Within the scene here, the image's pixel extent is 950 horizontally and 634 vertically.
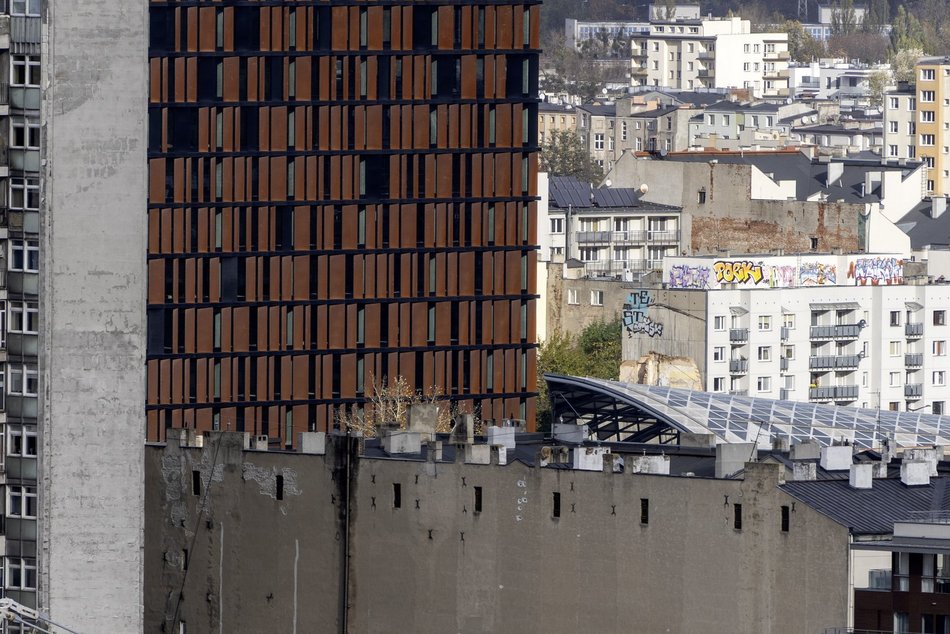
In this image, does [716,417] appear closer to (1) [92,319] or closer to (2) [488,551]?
(2) [488,551]

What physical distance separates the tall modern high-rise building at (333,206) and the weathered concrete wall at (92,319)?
46809 mm

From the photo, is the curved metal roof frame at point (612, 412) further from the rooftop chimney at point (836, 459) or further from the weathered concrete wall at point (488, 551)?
the rooftop chimney at point (836, 459)

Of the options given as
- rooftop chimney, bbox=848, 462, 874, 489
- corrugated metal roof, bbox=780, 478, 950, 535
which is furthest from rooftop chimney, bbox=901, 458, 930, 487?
rooftop chimney, bbox=848, 462, 874, 489

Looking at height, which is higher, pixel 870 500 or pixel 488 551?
pixel 870 500

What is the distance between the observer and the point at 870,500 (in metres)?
111

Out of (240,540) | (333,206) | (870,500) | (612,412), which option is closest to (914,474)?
(870,500)

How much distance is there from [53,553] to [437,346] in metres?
58.8

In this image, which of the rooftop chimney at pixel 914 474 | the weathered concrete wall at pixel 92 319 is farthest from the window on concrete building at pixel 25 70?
the rooftop chimney at pixel 914 474

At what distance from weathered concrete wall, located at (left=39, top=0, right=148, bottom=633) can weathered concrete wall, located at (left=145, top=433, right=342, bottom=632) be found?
12395mm

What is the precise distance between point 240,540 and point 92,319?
17.1m

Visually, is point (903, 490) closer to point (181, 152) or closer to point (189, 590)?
point (189, 590)

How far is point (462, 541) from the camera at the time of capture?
120 m

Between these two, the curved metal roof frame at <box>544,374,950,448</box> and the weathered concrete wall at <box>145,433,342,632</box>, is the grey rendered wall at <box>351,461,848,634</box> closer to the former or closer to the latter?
the weathered concrete wall at <box>145,433,342,632</box>

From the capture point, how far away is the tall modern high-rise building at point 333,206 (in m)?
161
